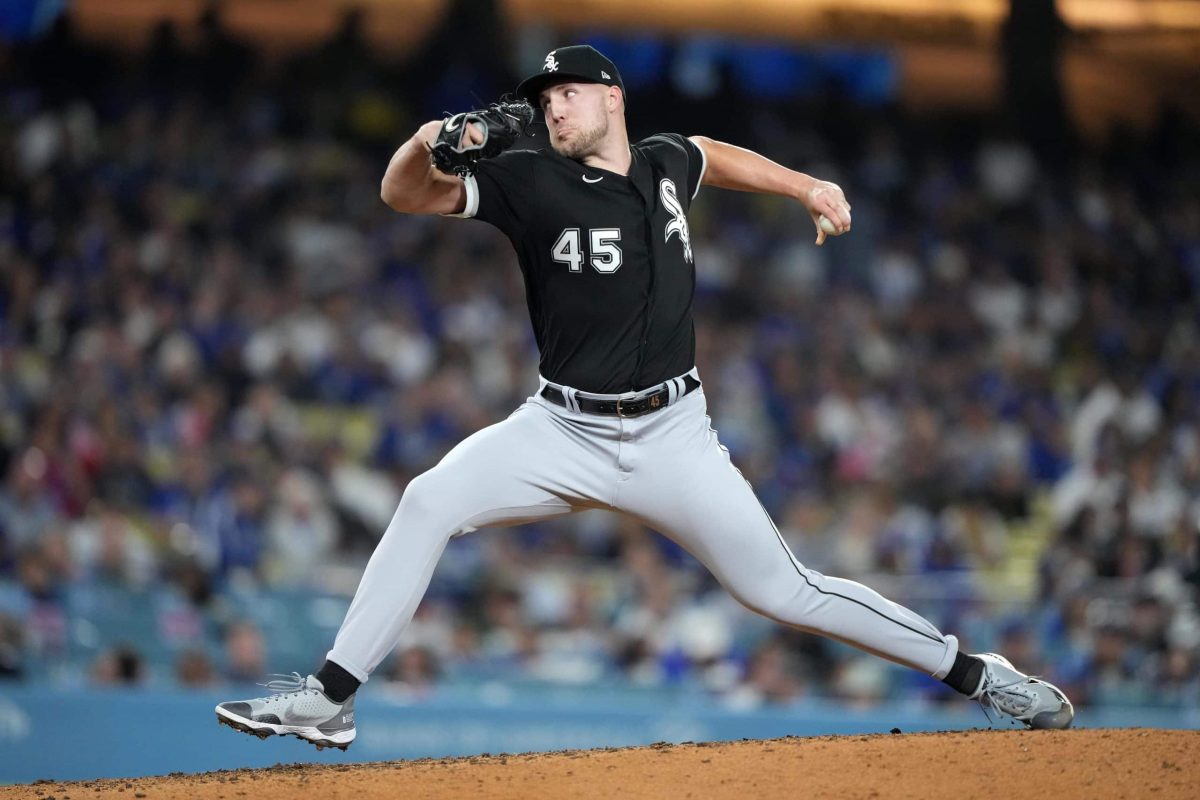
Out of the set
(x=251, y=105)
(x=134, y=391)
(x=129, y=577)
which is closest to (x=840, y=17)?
(x=251, y=105)

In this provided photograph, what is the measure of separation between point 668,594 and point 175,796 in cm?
464

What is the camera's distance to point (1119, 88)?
48.1 feet

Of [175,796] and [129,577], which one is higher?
[129,577]

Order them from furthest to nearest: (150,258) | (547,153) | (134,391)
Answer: (150,258)
(134,391)
(547,153)

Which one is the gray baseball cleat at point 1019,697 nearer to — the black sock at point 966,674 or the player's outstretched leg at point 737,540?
the black sock at point 966,674

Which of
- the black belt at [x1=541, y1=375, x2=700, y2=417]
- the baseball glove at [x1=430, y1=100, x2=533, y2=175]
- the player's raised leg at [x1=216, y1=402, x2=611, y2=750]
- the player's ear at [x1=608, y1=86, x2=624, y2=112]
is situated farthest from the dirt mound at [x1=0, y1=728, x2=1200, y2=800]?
the player's ear at [x1=608, y1=86, x2=624, y2=112]

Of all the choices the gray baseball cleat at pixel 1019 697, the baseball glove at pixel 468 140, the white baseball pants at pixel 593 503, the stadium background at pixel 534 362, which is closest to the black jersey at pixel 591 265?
the white baseball pants at pixel 593 503

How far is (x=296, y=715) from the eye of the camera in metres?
3.50

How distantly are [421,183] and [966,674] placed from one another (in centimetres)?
203

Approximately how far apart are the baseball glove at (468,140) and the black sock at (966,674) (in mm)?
1915

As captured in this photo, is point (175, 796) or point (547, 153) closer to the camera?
point (175, 796)

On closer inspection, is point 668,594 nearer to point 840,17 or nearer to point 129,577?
point 129,577

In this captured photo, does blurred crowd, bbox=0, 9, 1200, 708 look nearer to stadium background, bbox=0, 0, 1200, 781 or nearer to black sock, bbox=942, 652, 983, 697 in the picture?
stadium background, bbox=0, 0, 1200, 781

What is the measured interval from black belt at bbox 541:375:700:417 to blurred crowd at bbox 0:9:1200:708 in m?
3.79
